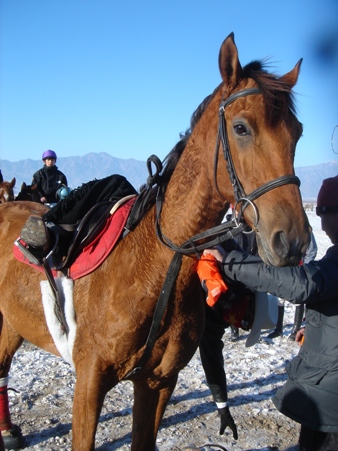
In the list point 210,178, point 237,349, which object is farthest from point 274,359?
point 210,178

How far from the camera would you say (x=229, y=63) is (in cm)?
208

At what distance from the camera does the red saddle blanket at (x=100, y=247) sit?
2666 millimetres

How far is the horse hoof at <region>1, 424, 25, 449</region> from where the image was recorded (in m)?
3.73

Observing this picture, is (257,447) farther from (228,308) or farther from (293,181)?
(293,181)

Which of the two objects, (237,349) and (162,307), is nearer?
(162,307)

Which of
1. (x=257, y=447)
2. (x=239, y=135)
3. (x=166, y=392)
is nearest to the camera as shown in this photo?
(x=239, y=135)

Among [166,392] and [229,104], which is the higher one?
[229,104]

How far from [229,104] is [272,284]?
3.24ft

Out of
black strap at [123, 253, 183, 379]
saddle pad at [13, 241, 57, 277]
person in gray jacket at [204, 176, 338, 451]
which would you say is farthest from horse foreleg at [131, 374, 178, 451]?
saddle pad at [13, 241, 57, 277]

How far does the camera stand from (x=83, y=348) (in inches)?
103

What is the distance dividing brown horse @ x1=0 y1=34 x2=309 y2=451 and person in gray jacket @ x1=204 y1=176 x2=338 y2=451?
33 centimetres

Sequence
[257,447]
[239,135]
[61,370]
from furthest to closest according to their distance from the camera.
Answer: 1. [61,370]
2. [257,447]
3. [239,135]

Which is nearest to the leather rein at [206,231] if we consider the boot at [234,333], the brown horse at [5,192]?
the boot at [234,333]

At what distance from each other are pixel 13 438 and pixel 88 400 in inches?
66.5
